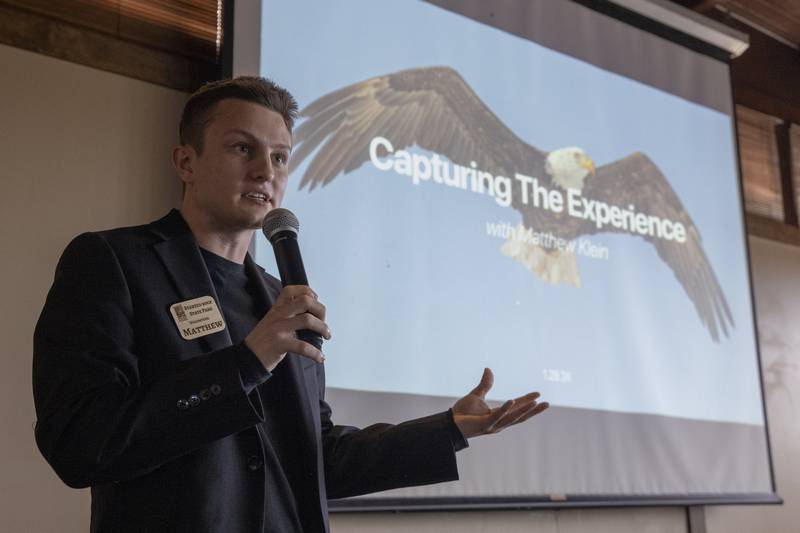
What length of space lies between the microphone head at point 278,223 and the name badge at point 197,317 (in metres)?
0.15

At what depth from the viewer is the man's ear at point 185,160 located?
5.71ft

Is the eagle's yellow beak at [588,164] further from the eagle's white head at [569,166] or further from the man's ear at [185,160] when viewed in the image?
the man's ear at [185,160]

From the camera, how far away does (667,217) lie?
4.38 meters

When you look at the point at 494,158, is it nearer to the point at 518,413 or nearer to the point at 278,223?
the point at 518,413

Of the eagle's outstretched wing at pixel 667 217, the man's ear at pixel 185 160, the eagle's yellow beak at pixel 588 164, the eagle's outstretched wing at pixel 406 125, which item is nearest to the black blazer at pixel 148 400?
the man's ear at pixel 185 160

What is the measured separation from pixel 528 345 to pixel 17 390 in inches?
73.6

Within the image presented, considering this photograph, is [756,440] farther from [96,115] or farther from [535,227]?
[96,115]

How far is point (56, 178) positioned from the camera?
117 inches

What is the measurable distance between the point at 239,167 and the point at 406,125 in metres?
1.89

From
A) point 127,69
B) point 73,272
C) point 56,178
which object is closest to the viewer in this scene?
point 73,272

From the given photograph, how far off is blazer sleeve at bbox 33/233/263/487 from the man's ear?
0.42 metres

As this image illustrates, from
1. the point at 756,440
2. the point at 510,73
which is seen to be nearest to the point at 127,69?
the point at 510,73

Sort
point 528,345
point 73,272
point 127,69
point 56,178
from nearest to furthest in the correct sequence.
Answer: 1. point 73,272
2. point 56,178
3. point 127,69
4. point 528,345

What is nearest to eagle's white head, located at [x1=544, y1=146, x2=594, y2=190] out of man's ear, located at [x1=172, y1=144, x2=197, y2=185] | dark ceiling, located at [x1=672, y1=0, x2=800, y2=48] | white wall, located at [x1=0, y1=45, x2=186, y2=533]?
white wall, located at [x1=0, y1=45, x2=186, y2=533]
